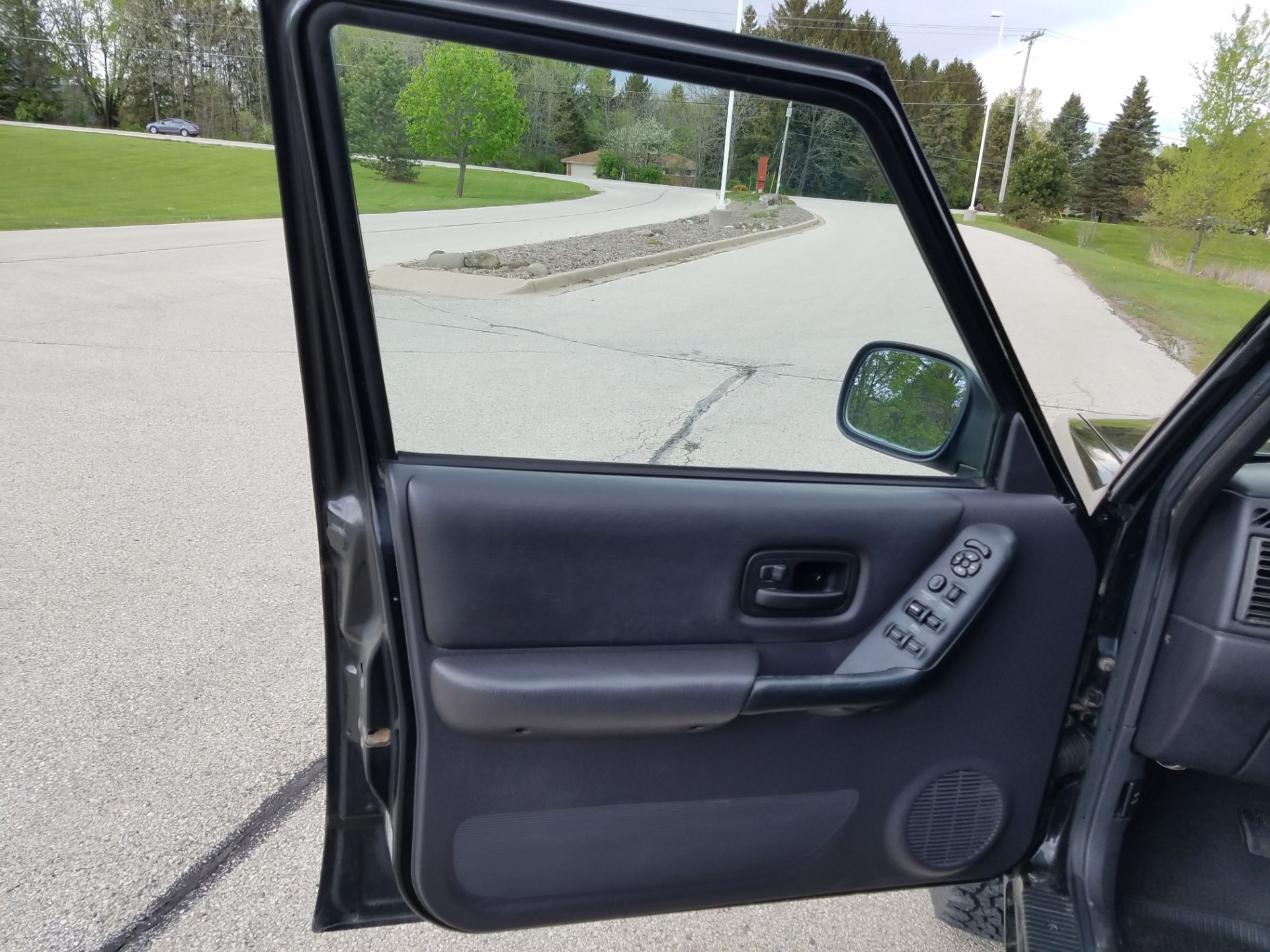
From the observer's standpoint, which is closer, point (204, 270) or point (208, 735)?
point (208, 735)

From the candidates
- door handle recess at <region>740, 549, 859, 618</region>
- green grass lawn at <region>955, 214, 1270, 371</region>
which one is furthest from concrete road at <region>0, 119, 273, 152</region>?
green grass lawn at <region>955, 214, 1270, 371</region>

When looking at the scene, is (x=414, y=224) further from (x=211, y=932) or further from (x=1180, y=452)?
(x=211, y=932)

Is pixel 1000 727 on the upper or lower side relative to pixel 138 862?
upper

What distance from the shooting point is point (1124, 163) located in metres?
1.45

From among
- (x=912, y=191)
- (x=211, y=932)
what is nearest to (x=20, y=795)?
(x=211, y=932)

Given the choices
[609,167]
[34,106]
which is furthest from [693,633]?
[34,106]

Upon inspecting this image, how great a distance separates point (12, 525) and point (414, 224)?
12.5ft

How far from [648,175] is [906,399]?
62 centimetres

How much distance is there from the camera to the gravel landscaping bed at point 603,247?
152 cm

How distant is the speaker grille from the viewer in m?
1.75

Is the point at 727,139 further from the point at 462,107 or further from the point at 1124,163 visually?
the point at 1124,163

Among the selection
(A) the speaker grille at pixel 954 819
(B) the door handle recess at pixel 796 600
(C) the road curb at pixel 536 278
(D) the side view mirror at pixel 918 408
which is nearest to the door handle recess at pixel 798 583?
(B) the door handle recess at pixel 796 600

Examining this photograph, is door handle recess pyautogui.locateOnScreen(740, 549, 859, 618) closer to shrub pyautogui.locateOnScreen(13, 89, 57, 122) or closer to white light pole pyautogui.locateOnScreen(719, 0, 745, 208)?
white light pole pyautogui.locateOnScreen(719, 0, 745, 208)

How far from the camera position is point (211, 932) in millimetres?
2160
